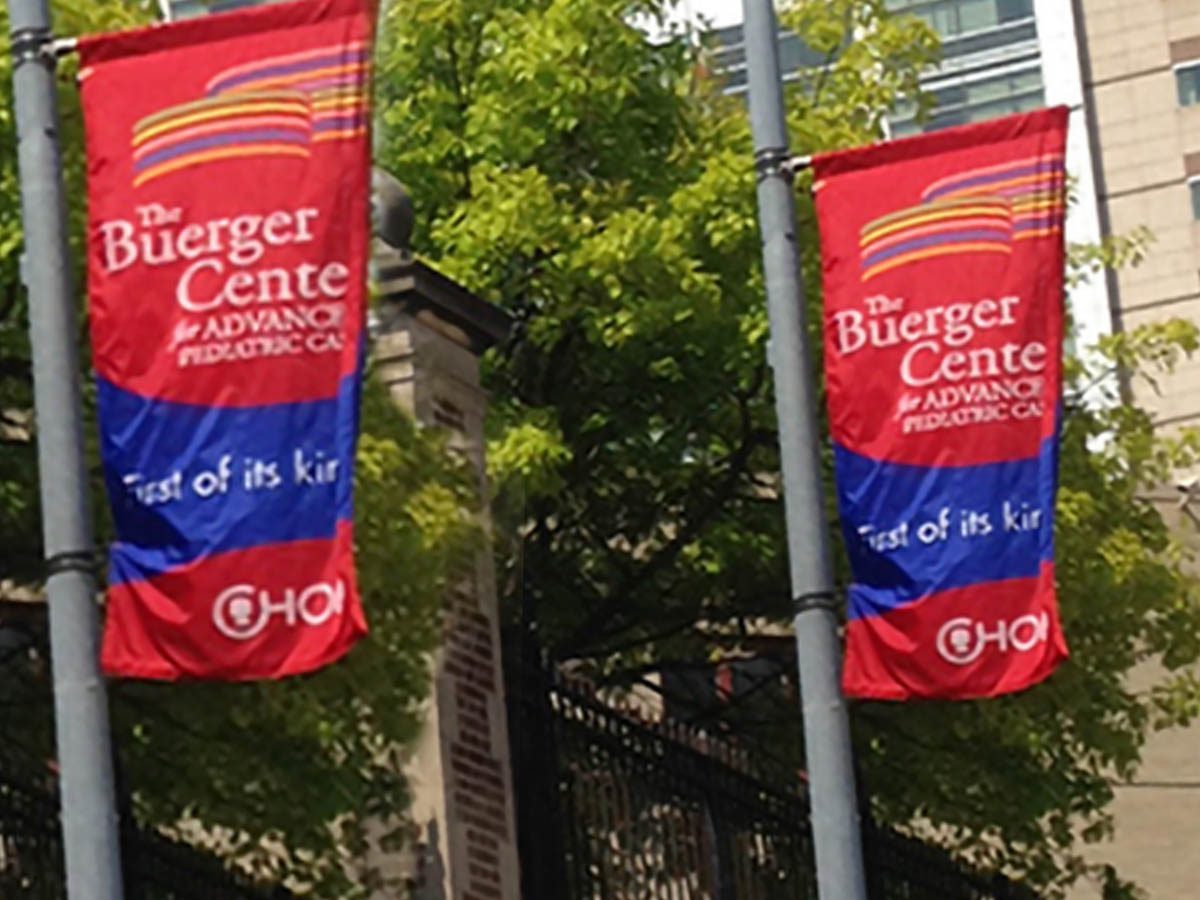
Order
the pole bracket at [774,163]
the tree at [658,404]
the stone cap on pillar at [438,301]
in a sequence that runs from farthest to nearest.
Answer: the tree at [658,404] < the stone cap on pillar at [438,301] < the pole bracket at [774,163]

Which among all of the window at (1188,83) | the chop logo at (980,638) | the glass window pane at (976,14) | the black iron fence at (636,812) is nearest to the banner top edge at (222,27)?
the chop logo at (980,638)

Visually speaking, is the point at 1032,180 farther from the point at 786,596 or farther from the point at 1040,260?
the point at 786,596

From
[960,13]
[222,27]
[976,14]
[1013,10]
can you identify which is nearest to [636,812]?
[222,27]

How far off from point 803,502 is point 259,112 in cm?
429

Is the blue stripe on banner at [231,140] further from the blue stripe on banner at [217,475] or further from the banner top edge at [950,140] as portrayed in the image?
the banner top edge at [950,140]

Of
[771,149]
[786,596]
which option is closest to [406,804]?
[771,149]

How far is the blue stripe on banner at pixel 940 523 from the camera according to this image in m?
17.7

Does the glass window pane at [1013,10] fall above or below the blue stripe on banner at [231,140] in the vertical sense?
above

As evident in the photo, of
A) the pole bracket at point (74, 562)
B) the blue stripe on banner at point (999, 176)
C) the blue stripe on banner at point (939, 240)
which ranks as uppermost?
the blue stripe on banner at point (999, 176)

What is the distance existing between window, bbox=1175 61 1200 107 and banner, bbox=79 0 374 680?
10628cm

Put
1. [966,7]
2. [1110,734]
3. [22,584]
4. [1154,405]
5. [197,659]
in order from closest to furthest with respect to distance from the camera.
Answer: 1. [197,659]
2. [22,584]
3. [1110,734]
4. [1154,405]
5. [966,7]

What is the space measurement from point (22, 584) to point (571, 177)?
9.44 meters

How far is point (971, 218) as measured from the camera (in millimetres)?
18016

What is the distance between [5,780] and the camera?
18891mm
